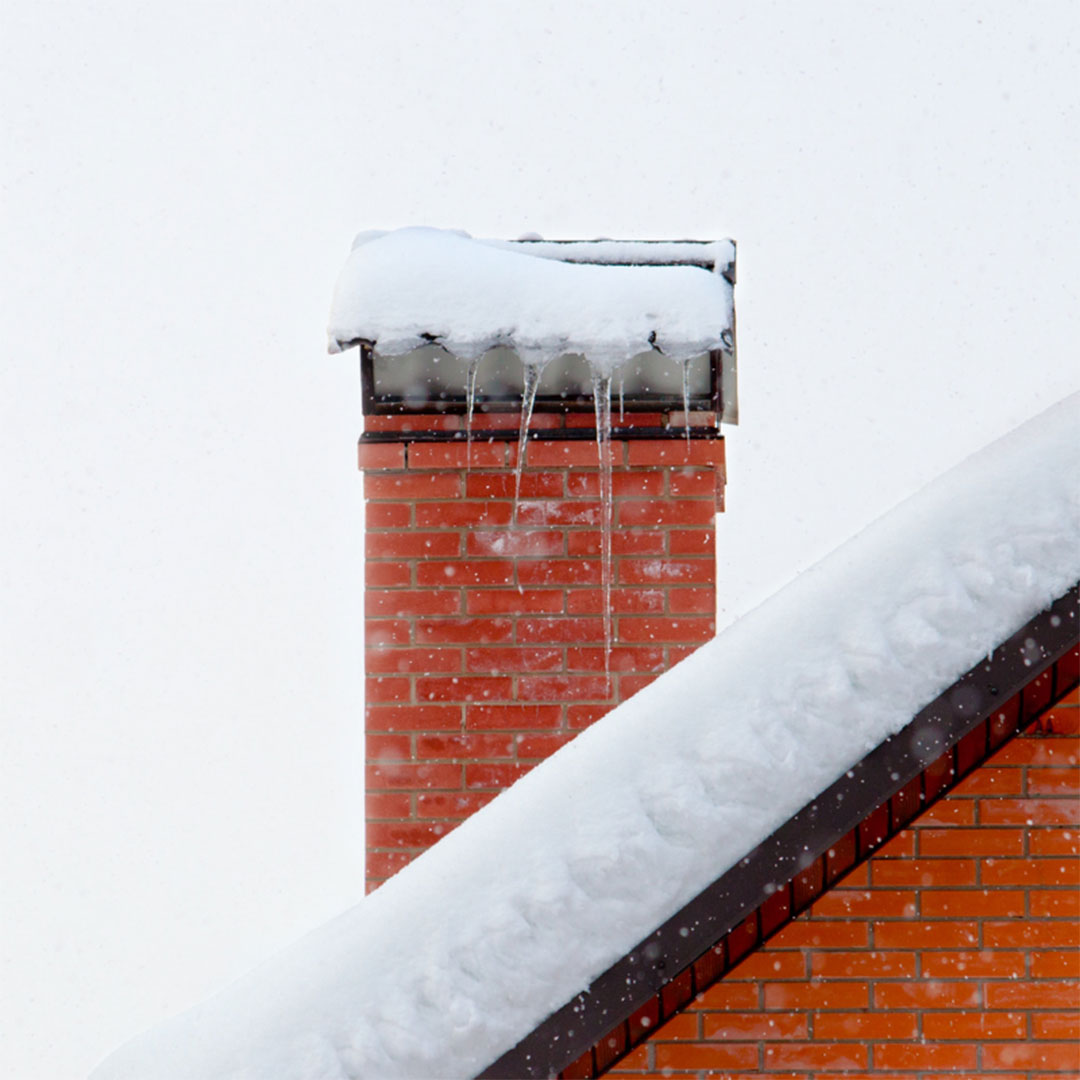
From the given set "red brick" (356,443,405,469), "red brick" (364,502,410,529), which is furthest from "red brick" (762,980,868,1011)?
"red brick" (356,443,405,469)

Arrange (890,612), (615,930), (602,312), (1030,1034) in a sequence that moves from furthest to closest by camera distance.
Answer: (602,312) < (1030,1034) < (890,612) < (615,930)

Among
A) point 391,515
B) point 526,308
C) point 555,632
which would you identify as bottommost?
point 555,632

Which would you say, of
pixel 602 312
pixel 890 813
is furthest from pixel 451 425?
pixel 890 813

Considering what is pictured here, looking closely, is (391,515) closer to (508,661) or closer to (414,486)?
(414,486)

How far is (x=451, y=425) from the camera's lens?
3084 millimetres

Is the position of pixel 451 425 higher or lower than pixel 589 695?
higher

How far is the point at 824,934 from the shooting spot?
187 cm

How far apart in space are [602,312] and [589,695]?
104 cm

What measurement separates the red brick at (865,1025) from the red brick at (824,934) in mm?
119

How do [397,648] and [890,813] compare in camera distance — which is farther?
[397,648]

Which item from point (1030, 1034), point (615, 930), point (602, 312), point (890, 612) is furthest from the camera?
point (602, 312)

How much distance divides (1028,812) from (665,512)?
1388mm

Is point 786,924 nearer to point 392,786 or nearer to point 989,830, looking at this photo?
point 989,830

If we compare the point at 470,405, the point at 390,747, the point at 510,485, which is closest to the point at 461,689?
the point at 390,747
